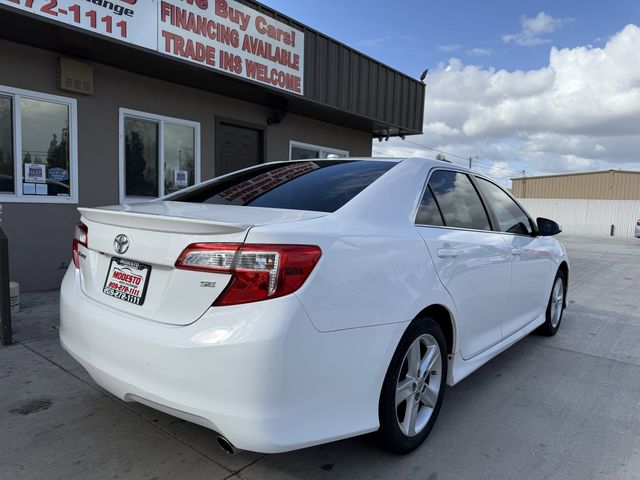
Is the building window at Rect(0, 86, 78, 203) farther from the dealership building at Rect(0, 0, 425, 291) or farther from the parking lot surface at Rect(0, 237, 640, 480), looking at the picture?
the parking lot surface at Rect(0, 237, 640, 480)

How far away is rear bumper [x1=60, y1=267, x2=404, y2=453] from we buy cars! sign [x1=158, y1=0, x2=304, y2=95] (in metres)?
4.76

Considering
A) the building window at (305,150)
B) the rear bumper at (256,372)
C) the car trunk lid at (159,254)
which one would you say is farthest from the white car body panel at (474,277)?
the building window at (305,150)

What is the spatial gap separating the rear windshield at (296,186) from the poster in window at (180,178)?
4144mm

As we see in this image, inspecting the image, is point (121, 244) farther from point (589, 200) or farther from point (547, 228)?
point (589, 200)

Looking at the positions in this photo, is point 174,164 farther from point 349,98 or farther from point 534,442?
point 534,442

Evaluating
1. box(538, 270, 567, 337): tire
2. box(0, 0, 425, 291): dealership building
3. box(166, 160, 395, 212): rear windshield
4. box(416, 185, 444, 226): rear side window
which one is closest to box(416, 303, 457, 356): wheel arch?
box(416, 185, 444, 226): rear side window

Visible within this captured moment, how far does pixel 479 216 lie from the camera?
3.52 meters

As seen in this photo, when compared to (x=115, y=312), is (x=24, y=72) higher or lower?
higher

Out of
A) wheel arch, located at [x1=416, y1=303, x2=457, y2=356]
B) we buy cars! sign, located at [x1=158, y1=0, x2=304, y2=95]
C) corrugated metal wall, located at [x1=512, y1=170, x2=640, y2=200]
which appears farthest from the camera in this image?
corrugated metal wall, located at [x1=512, y1=170, x2=640, y2=200]

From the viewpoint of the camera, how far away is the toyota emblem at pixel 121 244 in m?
2.30

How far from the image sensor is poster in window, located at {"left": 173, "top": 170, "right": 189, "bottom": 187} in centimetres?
732

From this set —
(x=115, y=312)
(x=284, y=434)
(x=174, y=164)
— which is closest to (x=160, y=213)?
(x=115, y=312)

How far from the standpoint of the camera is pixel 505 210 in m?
4.01

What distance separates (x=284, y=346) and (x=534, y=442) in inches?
73.5
